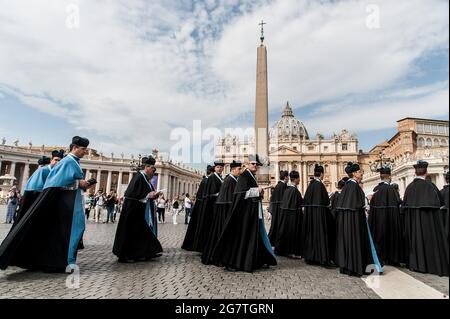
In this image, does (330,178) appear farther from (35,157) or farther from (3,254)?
(3,254)

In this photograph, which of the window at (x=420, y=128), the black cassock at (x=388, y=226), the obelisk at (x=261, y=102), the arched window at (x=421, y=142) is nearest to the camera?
the black cassock at (x=388, y=226)

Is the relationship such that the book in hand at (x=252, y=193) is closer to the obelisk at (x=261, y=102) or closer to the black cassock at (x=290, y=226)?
the black cassock at (x=290, y=226)

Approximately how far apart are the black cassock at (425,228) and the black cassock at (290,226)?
2.46 m

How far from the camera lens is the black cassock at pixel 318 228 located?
5.83 m

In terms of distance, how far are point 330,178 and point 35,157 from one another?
Result: 69467 mm

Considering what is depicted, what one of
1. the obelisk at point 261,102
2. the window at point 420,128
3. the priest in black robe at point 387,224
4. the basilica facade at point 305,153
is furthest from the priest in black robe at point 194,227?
the basilica facade at point 305,153

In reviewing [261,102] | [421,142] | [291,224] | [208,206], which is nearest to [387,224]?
[291,224]

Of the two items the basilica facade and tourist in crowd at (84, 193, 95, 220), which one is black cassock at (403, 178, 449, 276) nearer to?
tourist in crowd at (84, 193, 95, 220)

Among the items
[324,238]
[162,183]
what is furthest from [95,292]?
[162,183]

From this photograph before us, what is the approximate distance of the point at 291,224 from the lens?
7227mm

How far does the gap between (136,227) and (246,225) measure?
2.48 metres

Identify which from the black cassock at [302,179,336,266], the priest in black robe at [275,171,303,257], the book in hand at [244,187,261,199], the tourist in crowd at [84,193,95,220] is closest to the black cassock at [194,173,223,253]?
the book in hand at [244,187,261,199]

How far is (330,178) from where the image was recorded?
75.1 m

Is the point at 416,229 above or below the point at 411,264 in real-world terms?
above
